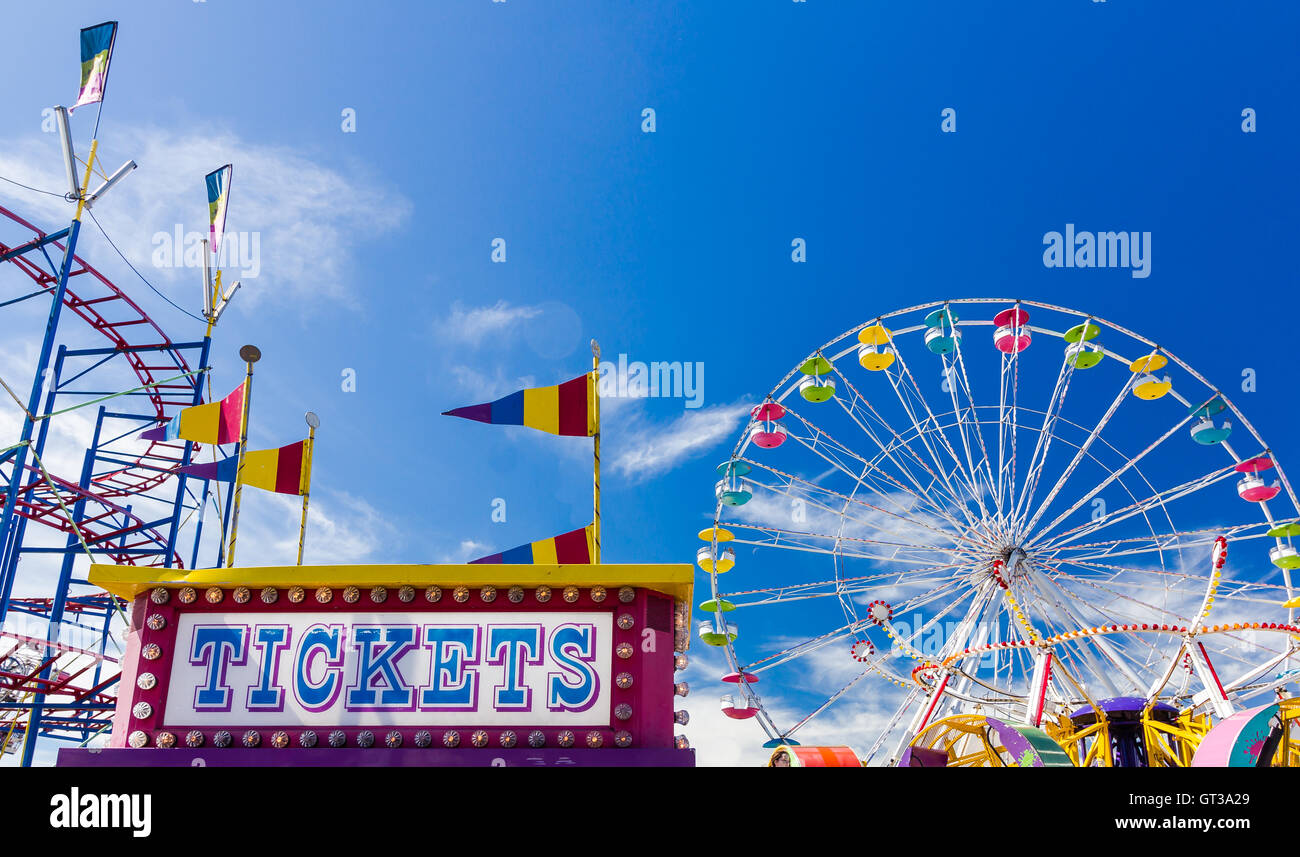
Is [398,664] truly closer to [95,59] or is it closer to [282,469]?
[282,469]

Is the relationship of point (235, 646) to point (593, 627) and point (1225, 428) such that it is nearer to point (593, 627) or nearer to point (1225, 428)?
point (593, 627)

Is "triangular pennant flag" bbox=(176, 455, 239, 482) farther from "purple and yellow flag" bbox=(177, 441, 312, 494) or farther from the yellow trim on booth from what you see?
the yellow trim on booth

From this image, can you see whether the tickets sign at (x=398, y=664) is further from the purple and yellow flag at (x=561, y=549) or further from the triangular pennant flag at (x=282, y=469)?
the triangular pennant flag at (x=282, y=469)

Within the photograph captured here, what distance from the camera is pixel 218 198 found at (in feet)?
64.3

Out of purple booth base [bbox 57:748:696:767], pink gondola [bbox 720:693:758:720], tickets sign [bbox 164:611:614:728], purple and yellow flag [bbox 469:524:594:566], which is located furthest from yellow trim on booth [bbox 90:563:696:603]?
pink gondola [bbox 720:693:758:720]

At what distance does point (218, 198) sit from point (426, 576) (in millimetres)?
15468

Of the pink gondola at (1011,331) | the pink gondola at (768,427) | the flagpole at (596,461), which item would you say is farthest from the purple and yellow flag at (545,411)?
the pink gondola at (1011,331)

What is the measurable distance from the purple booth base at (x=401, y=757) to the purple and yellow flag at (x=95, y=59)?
15.2m

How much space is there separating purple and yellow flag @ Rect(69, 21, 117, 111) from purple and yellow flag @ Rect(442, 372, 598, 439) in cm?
1311

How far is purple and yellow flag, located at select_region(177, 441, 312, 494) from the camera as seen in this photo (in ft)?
35.5

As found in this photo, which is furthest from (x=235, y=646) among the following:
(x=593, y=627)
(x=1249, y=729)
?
(x=1249, y=729)

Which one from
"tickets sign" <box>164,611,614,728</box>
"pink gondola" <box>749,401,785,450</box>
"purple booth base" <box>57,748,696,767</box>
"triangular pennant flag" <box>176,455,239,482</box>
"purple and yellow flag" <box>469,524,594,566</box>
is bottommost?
"purple booth base" <box>57,748,696,767</box>

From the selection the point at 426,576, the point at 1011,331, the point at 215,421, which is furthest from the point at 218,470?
the point at 1011,331
